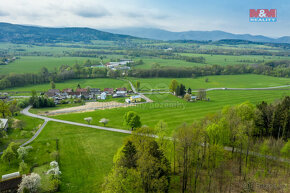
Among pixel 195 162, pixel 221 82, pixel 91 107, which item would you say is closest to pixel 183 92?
pixel 91 107

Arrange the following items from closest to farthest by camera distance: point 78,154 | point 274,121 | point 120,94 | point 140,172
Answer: point 140,172, point 78,154, point 274,121, point 120,94

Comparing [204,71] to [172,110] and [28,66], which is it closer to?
[172,110]

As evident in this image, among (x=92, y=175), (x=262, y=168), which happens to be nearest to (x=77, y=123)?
(x=92, y=175)

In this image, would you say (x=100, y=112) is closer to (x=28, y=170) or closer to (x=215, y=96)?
(x=28, y=170)

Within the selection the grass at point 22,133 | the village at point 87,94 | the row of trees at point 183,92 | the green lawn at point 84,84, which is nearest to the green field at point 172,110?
the row of trees at point 183,92

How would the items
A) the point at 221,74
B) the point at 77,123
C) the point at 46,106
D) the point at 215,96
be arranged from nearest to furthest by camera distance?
the point at 77,123, the point at 46,106, the point at 215,96, the point at 221,74

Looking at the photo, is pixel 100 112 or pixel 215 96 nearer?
pixel 100 112

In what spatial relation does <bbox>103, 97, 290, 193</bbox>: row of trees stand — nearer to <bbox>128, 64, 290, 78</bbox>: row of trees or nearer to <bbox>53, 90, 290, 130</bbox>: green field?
<bbox>53, 90, 290, 130</bbox>: green field

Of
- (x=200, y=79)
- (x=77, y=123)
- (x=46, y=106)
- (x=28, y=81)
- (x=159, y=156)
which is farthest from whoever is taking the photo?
(x=200, y=79)
